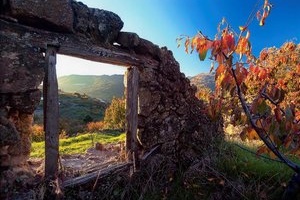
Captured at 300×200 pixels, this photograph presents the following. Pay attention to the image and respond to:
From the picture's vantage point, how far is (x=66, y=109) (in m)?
25.9

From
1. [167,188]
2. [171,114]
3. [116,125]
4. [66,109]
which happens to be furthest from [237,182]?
[66,109]

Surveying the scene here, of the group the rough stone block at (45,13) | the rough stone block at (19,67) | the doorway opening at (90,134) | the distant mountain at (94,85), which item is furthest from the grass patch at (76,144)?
the distant mountain at (94,85)

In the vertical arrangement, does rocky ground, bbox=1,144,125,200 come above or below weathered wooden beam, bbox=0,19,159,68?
below

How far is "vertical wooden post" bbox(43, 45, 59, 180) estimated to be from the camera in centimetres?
379

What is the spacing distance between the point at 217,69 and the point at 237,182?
248cm

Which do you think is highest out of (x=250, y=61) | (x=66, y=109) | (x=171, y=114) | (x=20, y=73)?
(x=250, y=61)

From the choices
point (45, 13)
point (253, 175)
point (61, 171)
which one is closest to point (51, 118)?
point (61, 171)

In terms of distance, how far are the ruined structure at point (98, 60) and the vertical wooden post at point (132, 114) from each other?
0.02 meters

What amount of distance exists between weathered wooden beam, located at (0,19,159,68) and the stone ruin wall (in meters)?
0.04

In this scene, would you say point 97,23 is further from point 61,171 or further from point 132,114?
point 61,171

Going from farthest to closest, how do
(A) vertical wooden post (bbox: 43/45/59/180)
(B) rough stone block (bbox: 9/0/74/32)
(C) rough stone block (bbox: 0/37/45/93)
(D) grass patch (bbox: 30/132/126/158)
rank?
(D) grass patch (bbox: 30/132/126/158)
(A) vertical wooden post (bbox: 43/45/59/180)
(B) rough stone block (bbox: 9/0/74/32)
(C) rough stone block (bbox: 0/37/45/93)

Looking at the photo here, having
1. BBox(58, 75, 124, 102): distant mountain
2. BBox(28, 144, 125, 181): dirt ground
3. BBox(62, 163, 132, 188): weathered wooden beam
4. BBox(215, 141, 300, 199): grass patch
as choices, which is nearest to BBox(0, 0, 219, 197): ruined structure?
BBox(62, 163, 132, 188): weathered wooden beam

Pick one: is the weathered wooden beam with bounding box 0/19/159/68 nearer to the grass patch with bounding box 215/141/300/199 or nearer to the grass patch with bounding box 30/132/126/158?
the grass patch with bounding box 215/141/300/199

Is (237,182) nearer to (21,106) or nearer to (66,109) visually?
(21,106)
